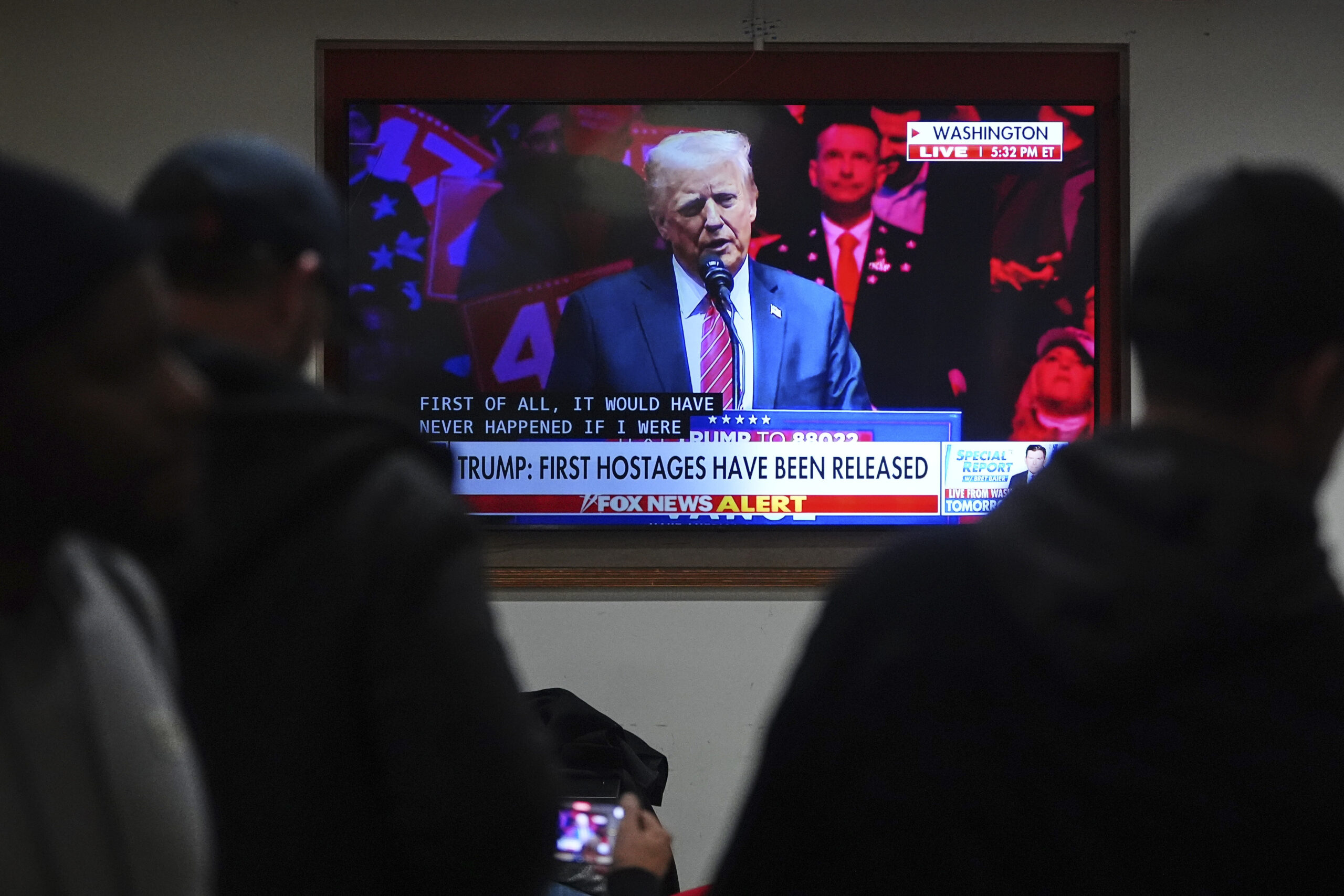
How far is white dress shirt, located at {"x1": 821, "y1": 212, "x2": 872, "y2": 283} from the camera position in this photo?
9.68 feet

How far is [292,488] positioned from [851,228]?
7.59 ft

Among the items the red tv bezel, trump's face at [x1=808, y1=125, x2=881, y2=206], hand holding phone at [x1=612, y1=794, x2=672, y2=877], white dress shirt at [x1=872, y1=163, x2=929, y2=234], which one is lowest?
hand holding phone at [x1=612, y1=794, x2=672, y2=877]

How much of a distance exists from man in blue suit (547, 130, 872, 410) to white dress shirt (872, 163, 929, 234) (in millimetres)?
249

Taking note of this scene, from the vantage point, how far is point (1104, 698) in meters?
0.78

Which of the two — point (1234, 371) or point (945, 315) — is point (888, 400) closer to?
point (945, 315)

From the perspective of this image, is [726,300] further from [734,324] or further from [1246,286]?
[1246,286]

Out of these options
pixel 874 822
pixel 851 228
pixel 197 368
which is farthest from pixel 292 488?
pixel 851 228

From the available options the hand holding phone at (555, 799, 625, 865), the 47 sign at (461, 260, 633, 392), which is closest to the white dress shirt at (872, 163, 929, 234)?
the 47 sign at (461, 260, 633, 392)

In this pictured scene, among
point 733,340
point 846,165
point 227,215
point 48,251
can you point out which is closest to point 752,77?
point 846,165

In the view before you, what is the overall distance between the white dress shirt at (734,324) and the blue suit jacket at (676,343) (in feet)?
0.04

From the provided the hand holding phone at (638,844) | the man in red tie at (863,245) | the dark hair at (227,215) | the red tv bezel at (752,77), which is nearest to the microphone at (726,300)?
the man in red tie at (863,245)

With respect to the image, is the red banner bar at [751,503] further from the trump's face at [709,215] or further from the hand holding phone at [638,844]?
the hand holding phone at [638,844]

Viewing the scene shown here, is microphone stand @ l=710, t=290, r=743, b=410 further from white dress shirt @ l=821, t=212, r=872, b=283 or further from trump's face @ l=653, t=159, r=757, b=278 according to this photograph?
white dress shirt @ l=821, t=212, r=872, b=283

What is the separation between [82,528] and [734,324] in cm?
239
